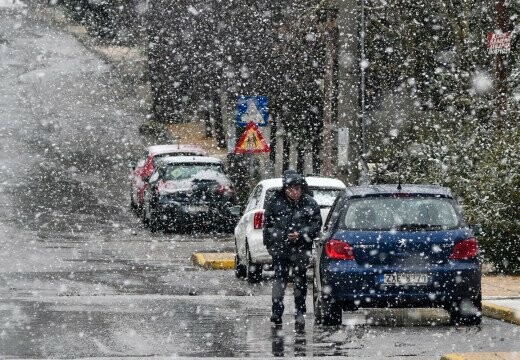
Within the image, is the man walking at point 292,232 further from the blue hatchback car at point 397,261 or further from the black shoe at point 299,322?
the blue hatchback car at point 397,261

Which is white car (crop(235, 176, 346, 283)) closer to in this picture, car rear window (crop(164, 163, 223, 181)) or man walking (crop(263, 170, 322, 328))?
man walking (crop(263, 170, 322, 328))

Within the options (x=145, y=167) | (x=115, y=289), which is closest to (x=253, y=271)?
(x=115, y=289)

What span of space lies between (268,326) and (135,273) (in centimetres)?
742

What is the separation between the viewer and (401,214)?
14.9m

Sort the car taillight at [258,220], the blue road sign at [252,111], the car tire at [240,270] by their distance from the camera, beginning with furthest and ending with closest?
the blue road sign at [252,111], the car tire at [240,270], the car taillight at [258,220]

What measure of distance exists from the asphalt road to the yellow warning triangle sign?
6.19 ft

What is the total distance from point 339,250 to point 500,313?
2043 mm

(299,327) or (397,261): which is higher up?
(397,261)

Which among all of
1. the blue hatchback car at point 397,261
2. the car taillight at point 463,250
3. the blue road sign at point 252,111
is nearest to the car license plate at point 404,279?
the blue hatchback car at point 397,261

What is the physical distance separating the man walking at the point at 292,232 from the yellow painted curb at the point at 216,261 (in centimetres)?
823

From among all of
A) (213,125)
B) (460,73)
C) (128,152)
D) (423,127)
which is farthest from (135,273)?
(213,125)

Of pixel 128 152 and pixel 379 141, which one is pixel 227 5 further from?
pixel 128 152

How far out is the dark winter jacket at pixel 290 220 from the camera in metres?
14.8

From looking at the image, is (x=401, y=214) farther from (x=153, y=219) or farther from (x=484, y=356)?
(x=153, y=219)
